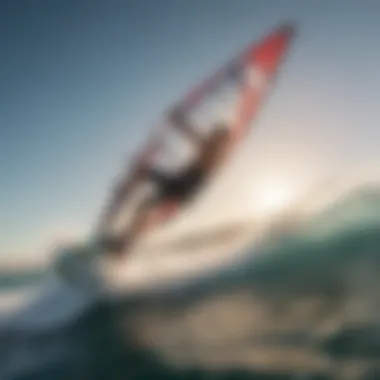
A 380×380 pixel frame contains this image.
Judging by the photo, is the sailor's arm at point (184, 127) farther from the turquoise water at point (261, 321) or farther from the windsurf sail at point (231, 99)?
the turquoise water at point (261, 321)

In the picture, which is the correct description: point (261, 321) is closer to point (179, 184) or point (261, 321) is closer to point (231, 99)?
point (179, 184)

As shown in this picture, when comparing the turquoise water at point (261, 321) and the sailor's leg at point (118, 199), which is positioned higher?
the sailor's leg at point (118, 199)

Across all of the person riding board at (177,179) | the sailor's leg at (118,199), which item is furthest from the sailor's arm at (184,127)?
the sailor's leg at (118,199)

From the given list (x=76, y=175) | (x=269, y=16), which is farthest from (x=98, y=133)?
(x=269, y=16)

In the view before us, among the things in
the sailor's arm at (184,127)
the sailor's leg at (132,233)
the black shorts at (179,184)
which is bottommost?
the sailor's leg at (132,233)

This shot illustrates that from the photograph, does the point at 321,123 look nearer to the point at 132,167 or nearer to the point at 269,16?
the point at 269,16

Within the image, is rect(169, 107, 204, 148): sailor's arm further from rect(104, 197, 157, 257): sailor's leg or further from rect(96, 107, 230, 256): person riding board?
rect(104, 197, 157, 257): sailor's leg
